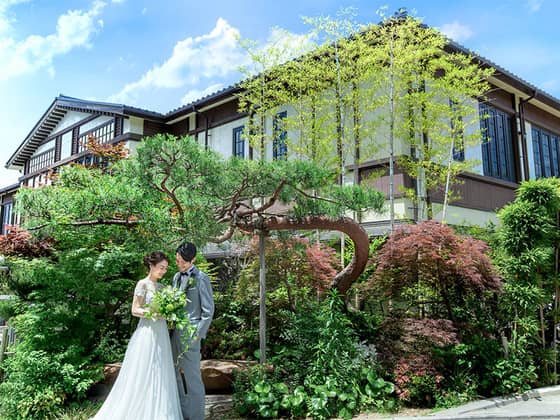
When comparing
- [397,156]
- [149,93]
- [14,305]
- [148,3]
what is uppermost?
[149,93]

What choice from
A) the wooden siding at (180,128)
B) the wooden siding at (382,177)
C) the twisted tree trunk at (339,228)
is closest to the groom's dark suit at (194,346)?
the twisted tree trunk at (339,228)

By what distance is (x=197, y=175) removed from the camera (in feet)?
19.5

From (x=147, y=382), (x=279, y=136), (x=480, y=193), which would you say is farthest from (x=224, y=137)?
(x=147, y=382)

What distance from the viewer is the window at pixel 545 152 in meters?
16.6

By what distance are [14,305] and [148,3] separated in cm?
519

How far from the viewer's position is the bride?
4.71 metres

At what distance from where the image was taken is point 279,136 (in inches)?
551

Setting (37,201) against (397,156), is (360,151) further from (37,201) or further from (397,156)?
(37,201)

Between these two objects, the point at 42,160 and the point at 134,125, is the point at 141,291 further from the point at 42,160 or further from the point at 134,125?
the point at 42,160

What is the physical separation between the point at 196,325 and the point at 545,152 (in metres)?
16.4

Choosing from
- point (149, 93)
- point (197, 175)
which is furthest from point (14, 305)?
point (149, 93)

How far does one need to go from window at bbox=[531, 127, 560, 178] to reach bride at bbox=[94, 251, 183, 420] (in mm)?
15223

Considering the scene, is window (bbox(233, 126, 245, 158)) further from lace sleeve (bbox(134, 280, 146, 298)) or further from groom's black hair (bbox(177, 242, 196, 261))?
lace sleeve (bbox(134, 280, 146, 298))

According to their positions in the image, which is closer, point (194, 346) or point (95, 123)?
point (194, 346)
